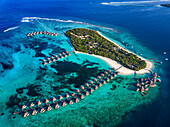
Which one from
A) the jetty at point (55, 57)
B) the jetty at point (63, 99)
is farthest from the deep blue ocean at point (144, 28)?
the jetty at point (55, 57)

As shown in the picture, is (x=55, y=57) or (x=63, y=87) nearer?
(x=63, y=87)

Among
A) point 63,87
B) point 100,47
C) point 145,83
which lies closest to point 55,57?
point 63,87

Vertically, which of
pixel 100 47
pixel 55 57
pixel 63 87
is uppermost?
pixel 100 47

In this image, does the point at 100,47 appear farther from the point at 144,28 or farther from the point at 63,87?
the point at 144,28

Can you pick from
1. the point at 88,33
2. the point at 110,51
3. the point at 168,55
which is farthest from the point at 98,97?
the point at 88,33

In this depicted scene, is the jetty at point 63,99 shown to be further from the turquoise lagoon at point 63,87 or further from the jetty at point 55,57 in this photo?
the jetty at point 55,57

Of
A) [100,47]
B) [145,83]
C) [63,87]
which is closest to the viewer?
[63,87]
